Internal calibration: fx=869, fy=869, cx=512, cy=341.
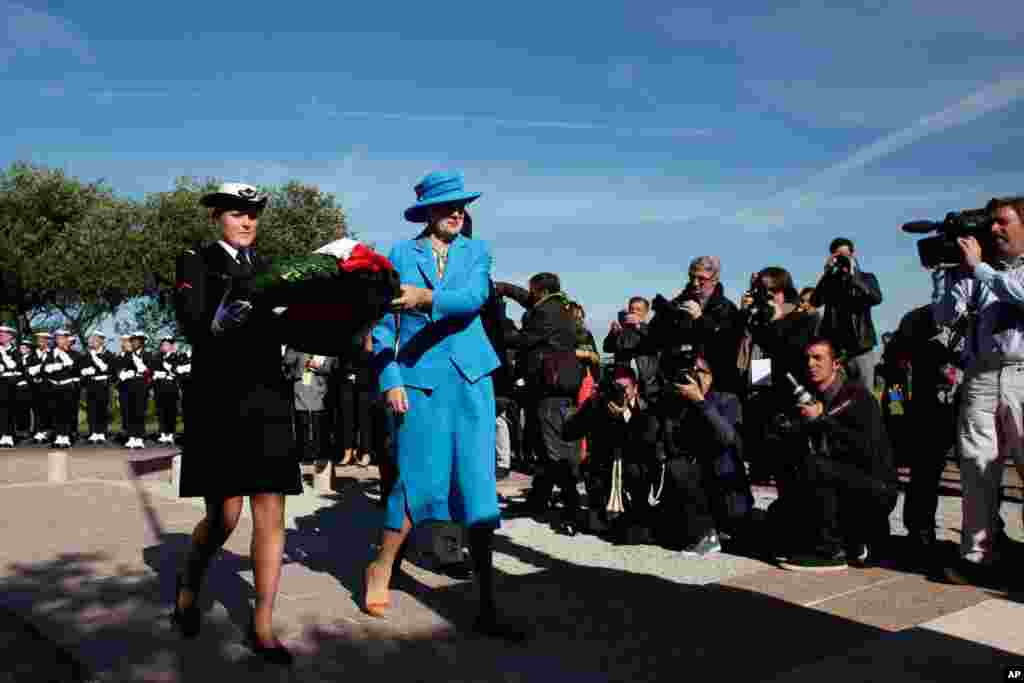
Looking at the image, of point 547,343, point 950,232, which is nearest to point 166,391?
point 547,343

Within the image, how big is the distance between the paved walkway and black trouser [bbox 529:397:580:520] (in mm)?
1108

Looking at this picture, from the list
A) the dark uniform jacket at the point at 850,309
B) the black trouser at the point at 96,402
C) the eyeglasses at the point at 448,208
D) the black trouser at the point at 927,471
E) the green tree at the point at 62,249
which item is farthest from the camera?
the green tree at the point at 62,249

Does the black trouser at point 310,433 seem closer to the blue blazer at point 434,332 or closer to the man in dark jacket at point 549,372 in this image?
the man in dark jacket at point 549,372

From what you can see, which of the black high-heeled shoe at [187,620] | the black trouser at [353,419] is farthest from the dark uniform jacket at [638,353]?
the black high-heeled shoe at [187,620]

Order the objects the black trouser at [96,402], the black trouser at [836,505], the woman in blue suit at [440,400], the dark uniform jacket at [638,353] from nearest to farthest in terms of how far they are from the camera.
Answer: the woman in blue suit at [440,400], the black trouser at [836,505], the dark uniform jacket at [638,353], the black trouser at [96,402]

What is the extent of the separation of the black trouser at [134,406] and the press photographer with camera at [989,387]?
15062 millimetres

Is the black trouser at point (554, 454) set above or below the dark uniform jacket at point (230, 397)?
below

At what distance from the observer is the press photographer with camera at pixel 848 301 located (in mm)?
7359

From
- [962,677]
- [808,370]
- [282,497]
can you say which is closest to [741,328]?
[808,370]

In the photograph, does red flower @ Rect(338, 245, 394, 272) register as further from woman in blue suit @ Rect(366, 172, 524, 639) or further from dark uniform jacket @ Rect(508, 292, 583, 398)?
dark uniform jacket @ Rect(508, 292, 583, 398)

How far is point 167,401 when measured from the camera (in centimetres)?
1719

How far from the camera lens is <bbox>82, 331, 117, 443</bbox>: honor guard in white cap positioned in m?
17.4

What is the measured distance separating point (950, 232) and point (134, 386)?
52.5 ft

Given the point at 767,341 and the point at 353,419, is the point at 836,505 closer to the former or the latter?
the point at 767,341
